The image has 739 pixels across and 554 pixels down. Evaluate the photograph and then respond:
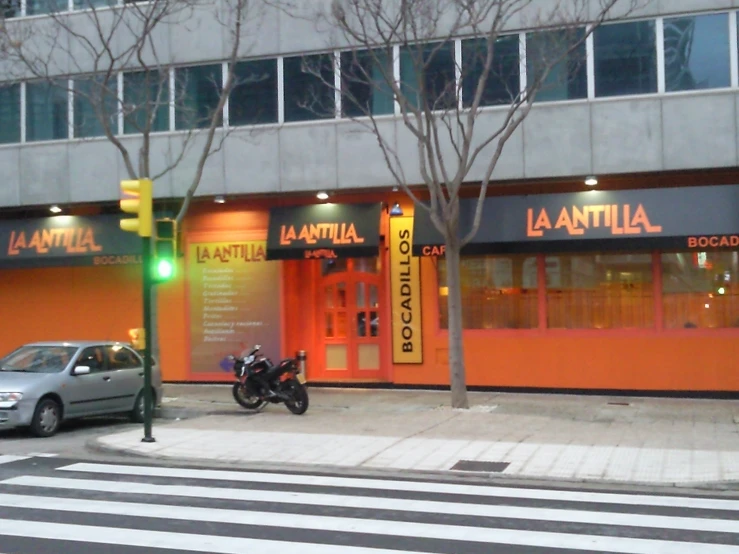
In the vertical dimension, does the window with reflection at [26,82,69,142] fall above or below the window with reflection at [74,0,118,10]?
below

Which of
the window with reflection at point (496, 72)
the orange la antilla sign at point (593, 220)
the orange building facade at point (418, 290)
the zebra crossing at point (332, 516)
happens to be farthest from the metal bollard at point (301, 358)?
the zebra crossing at point (332, 516)

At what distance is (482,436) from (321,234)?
753 cm

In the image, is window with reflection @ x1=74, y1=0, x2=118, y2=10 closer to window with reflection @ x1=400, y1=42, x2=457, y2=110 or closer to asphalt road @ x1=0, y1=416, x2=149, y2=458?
window with reflection @ x1=400, y1=42, x2=457, y2=110

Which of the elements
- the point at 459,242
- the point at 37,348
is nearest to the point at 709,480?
the point at 459,242

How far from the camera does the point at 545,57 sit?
1608cm

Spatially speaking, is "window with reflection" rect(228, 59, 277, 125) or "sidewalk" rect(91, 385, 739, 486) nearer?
"sidewalk" rect(91, 385, 739, 486)

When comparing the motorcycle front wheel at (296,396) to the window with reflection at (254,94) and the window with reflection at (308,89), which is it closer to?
the window with reflection at (308,89)

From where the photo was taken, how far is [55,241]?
22.1m

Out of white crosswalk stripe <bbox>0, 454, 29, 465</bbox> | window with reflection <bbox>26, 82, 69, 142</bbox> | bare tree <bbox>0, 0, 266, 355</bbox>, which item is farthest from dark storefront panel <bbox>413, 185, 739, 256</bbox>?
white crosswalk stripe <bbox>0, 454, 29, 465</bbox>

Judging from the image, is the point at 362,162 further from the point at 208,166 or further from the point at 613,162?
the point at 613,162

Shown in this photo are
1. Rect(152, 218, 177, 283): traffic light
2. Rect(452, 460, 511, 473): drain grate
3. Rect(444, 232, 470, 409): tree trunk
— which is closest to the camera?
Rect(452, 460, 511, 473): drain grate

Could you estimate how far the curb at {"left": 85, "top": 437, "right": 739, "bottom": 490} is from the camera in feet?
33.9

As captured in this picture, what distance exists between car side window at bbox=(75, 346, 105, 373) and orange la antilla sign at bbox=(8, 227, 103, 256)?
627 cm

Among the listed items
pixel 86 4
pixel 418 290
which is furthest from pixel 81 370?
pixel 86 4
